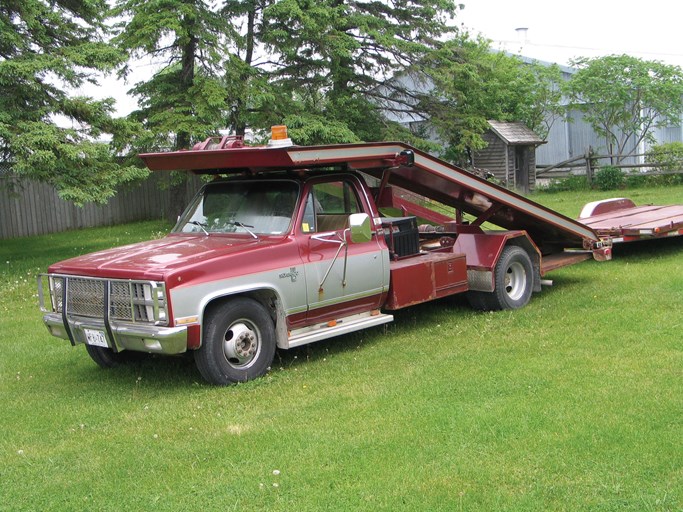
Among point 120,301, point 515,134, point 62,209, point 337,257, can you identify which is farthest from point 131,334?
point 515,134

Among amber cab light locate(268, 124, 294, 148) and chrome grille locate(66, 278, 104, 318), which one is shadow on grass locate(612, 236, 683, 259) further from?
chrome grille locate(66, 278, 104, 318)

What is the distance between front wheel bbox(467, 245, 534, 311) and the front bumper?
4217 mm

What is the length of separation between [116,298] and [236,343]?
43.3 inches

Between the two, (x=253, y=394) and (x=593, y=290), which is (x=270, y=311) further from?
(x=593, y=290)

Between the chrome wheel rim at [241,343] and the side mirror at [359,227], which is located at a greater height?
the side mirror at [359,227]

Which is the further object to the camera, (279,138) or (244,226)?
(244,226)

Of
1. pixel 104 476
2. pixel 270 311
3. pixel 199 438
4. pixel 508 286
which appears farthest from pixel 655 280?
pixel 104 476

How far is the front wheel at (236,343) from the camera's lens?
6.87 m

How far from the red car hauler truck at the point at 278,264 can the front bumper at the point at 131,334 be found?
1cm

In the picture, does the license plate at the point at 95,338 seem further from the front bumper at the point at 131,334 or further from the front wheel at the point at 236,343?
the front wheel at the point at 236,343

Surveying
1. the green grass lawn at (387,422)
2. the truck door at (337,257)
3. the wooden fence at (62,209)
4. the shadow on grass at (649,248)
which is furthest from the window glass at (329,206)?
the wooden fence at (62,209)

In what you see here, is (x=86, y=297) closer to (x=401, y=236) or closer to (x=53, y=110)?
(x=401, y=236)

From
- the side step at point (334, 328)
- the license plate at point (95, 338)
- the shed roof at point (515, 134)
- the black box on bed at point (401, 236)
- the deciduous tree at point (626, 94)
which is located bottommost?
the side step at point (334, 328)

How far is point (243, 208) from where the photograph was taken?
8117mm
